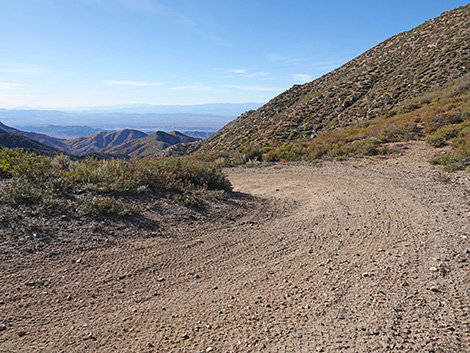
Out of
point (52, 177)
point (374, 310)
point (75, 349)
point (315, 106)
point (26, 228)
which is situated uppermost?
point (315, 106)

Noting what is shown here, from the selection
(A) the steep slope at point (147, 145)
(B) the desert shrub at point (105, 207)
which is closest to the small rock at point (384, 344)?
(B) the desert shrub at point (105, 207)

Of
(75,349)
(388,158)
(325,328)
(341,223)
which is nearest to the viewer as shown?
(75,349)

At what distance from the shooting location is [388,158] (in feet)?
42.6

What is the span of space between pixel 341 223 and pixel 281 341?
393 centimetres

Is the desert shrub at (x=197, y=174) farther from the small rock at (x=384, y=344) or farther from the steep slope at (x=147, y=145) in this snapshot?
the steep slope at (x=147, y=145)

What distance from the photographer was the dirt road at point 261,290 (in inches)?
120

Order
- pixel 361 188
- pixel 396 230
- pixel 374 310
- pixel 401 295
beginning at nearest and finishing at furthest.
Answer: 1. pixel 374 310
2. pixel 401 295
3. pixel 396 230
4. pixel 361 188

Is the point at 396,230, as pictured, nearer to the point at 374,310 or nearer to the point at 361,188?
the point at 374,310

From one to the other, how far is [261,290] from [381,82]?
36115mm

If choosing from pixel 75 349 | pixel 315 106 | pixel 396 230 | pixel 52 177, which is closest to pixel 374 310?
pixel 396 230

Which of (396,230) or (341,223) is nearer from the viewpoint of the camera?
(396,230)

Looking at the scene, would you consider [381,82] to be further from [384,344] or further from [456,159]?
[384,344]

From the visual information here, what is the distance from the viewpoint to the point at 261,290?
159 inches

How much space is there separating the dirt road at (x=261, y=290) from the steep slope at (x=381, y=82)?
706 inches
